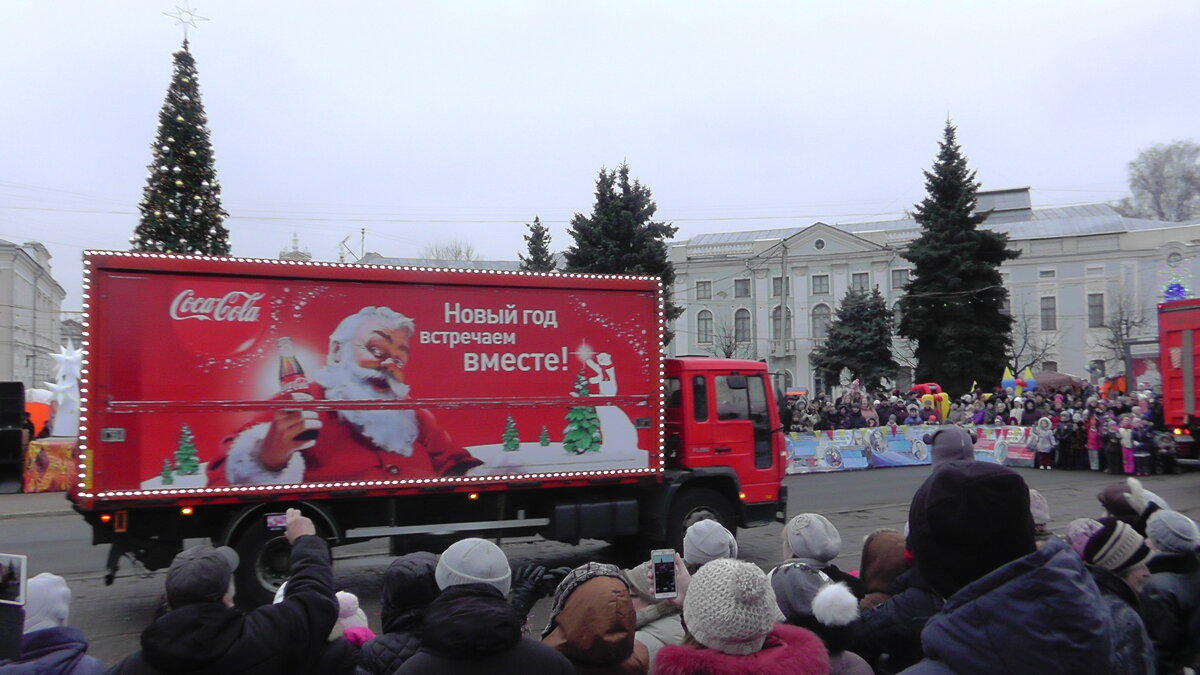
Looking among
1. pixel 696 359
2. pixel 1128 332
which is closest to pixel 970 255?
pixel 1128 332

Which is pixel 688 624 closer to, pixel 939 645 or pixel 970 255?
pixel 939 645

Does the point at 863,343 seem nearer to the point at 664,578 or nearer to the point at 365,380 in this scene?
the point at 365,380

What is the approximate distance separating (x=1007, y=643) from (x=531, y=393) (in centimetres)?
850

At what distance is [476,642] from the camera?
2.69 m

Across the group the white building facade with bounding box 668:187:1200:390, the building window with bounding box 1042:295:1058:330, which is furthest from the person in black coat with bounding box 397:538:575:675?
the building window with bounding box 1042:295:1058:330

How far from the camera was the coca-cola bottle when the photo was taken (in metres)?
9.02

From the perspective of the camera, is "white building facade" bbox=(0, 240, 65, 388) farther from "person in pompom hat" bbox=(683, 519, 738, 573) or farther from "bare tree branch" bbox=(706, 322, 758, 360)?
"person in pompom hat" bbox=(683, 519, 738, 573)

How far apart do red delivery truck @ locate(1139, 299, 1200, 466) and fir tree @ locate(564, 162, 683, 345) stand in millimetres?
17150

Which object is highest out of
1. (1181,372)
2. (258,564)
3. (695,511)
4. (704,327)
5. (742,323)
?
(742,323)

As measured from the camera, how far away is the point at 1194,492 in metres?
17.4

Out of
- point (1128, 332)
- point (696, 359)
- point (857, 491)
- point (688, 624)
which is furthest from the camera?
point (1128, 332)

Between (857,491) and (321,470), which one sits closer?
(321,470)

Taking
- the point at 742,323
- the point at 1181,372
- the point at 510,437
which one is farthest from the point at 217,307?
the point at 742,323

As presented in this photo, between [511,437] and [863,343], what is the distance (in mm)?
42322
